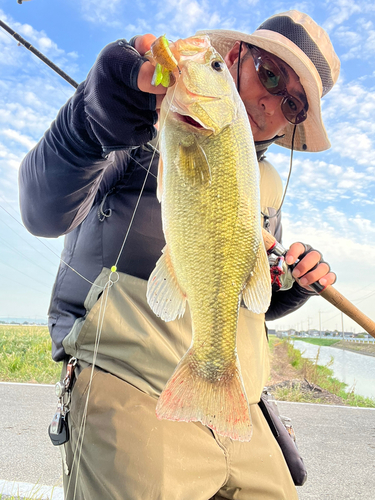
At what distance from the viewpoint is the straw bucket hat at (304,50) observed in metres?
1.82

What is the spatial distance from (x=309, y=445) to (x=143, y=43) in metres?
4.87

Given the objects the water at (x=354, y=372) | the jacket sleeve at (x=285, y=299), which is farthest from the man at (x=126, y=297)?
the water at (x=354, y=372)

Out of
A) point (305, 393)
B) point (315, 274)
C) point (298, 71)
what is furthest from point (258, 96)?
point (305, 393)

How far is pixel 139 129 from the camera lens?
1.34 m

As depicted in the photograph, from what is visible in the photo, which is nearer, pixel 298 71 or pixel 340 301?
pixel 298 71

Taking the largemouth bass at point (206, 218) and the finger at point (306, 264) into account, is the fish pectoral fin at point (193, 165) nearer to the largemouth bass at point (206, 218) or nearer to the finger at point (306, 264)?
the largemouth bass at point (206, 218)

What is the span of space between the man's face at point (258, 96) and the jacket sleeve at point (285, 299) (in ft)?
2.25

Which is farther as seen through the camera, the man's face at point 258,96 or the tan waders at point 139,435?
the man's face at point 258,96

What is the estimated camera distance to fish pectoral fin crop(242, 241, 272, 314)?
1.34 m

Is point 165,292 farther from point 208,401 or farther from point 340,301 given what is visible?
point 340,301

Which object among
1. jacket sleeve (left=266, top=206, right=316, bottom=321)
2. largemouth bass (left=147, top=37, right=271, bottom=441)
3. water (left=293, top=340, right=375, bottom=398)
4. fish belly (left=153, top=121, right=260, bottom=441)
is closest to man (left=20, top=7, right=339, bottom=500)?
largemouth bass (left=147, top=37, right=271, bottom=441)

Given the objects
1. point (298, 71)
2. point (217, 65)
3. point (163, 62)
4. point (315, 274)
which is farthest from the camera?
point (315, 274)

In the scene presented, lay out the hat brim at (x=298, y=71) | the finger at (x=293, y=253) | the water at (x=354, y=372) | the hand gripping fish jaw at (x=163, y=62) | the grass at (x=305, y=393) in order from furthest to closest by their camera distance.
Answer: the water at (x=354, y=372) < the grass at (x=305, y=393) < the finger at (x=293, y=253) < the hat brim at (x=298, y=71) < the hand gripping fish jaw at (x=163, y=62)

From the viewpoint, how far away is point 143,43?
50.2 inches
